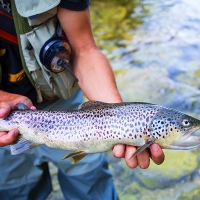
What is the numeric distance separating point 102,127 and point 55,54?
51 centimetres

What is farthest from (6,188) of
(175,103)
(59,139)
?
(175,103)

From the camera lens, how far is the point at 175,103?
3635 millimetres

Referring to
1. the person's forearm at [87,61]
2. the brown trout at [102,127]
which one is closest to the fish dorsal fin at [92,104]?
the brown trout at [102,127]

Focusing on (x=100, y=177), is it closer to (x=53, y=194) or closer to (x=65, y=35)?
(x=53, y=194)

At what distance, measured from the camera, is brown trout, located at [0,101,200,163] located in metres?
1.51

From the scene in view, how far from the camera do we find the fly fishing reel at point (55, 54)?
6.05 ft

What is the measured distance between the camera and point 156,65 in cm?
445

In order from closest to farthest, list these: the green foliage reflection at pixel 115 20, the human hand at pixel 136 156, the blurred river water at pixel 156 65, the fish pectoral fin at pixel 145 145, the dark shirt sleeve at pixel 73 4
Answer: the fish pectoral fin at pixel 145 145, the human hand at pixel 136 156, the dark shirt sleeve at pixel 73 4, the blurred river water at pixel 156 65, the green foliage reflection at pixel 115 20

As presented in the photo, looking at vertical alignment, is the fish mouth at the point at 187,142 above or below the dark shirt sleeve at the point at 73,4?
below

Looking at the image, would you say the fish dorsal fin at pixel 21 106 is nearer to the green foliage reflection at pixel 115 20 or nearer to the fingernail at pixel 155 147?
the fingernail at pixel 155 147

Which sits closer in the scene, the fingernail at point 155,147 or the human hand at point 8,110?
the fingernail at point 155,147

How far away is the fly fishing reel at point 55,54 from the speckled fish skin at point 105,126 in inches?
11.0

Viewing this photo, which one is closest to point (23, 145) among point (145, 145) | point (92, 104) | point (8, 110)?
point (8, 110)

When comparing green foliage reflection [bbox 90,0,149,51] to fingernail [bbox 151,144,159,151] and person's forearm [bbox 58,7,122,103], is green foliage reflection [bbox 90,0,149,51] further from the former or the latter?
fingernail [bbox 151,144,159,151]
